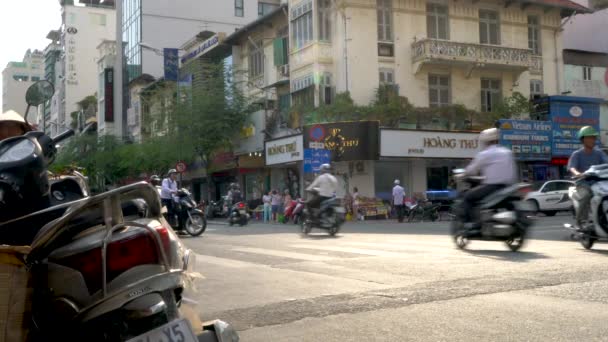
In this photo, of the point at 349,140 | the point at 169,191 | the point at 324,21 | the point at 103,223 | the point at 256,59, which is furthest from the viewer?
the point at 256,59

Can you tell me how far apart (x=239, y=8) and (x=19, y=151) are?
196 feet

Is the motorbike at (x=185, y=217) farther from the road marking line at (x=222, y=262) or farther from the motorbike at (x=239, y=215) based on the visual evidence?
the motorbike at (x=239, y=215)

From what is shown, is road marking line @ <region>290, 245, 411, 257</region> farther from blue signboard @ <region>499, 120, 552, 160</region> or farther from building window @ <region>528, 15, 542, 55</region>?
building window @ <region>528, 15, 542, 55</region>

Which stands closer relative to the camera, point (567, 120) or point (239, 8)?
point (567, 120)

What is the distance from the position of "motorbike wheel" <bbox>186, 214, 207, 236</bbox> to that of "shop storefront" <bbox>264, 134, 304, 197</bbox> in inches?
537

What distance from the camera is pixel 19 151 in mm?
2604

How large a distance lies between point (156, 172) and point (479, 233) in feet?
118

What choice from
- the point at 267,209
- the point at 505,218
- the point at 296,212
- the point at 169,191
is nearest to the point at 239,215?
the point at 296,212

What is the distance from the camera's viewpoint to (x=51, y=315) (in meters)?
2.39

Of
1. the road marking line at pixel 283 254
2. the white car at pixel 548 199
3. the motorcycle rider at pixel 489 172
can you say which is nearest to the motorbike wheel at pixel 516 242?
the motorcycle rider at pixel 489 172

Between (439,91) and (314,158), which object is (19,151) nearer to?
(314,158)

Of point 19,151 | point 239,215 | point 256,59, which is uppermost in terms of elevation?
point 256,59

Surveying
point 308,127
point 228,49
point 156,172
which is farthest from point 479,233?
point 156,172

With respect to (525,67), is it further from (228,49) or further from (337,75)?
(228,49)
